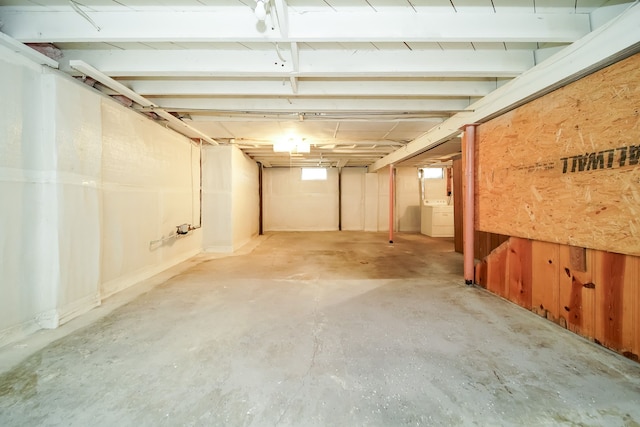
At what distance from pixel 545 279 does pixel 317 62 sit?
2.79 meters

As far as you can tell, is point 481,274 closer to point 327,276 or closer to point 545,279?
point 545,279

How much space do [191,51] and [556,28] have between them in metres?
2.84

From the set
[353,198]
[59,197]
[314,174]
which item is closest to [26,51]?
[59,197]

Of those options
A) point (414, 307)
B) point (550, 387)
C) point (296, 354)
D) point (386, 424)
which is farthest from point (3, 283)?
point (550, 387)

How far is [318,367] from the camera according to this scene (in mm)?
1384

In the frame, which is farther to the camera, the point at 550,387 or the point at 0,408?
the point at 550,387

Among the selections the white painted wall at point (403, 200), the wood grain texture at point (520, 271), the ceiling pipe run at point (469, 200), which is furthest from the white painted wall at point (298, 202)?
the wood grain texture at point (520, 271)

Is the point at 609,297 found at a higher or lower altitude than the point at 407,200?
lower

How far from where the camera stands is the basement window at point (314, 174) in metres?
8.30

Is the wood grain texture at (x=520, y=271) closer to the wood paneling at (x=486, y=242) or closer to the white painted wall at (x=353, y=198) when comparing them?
the wood paneling at (x=486, y=242)

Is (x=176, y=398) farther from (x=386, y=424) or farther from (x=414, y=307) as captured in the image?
(x=414, y=307)

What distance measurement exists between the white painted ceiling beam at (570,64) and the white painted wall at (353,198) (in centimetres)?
545

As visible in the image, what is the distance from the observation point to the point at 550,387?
1.24m

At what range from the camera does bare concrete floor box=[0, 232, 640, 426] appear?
1077 mm
